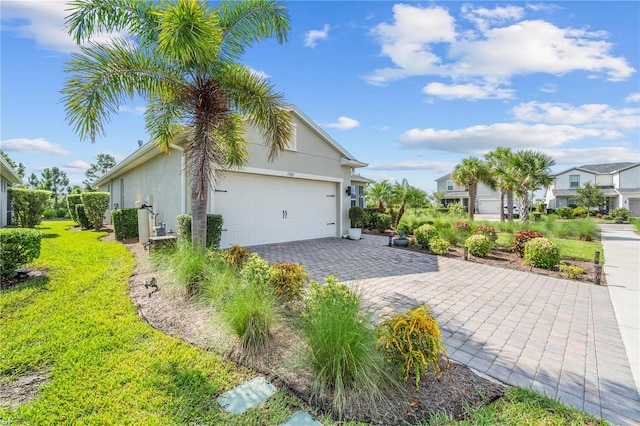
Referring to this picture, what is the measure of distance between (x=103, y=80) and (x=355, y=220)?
10.7 m

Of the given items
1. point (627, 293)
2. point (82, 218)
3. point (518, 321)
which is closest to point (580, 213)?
point (627, 293)

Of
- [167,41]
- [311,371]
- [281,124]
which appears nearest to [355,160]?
[281,124]

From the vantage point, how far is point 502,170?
68.6ft

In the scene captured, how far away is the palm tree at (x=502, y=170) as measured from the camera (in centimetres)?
2047

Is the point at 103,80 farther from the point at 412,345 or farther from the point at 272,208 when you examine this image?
the point at 412,345

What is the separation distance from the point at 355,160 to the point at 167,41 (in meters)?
9.80

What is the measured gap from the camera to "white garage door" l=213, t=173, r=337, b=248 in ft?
31.9

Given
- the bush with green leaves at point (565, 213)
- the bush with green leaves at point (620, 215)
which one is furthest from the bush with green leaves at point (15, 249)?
the bush with green leaves at point (565, 213)

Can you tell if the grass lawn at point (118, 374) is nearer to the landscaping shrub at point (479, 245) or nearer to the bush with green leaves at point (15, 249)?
the bush with green leaves at point (15, 249)

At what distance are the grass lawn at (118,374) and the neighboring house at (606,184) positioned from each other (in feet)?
134

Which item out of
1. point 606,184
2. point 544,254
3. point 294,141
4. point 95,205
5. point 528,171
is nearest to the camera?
point 544,254

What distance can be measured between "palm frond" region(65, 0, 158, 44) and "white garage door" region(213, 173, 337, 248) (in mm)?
4515

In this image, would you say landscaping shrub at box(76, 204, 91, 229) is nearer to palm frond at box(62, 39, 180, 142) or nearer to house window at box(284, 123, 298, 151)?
house window at box(284, 123, 298, 151)

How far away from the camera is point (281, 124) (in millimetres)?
6770
